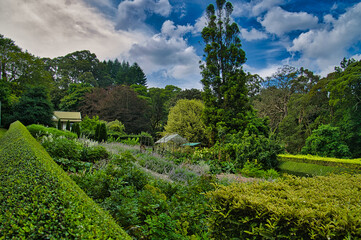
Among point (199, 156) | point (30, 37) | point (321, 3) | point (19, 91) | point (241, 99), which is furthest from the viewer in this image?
point (19, 91)

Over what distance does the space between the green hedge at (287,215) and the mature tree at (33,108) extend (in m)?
21.1

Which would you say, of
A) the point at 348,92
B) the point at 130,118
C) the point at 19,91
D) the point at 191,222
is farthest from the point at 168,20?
the point at 19,91

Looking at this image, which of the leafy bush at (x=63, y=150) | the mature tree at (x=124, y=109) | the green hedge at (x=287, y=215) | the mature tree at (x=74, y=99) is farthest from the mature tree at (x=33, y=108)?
the green hedge at (x=287, y=215)

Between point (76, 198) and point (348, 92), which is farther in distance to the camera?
point (348, 92)

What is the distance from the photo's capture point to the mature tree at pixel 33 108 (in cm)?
1777

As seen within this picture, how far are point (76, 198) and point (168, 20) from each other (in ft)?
35.4

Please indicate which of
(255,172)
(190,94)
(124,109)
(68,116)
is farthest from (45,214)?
(68,116)

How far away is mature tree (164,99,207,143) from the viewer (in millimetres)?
17031

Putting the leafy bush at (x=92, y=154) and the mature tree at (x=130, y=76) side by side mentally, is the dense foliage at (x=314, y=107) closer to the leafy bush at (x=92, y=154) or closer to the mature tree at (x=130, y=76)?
the leafy bush at (x=92, y=154)

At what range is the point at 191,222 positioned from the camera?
8.74 feet

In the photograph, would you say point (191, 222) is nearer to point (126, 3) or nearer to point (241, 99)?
point (126, 3)

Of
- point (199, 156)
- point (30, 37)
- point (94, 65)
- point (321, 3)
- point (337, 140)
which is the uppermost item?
point (94, 65)

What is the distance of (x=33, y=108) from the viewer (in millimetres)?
18125

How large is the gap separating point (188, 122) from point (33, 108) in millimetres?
14338
